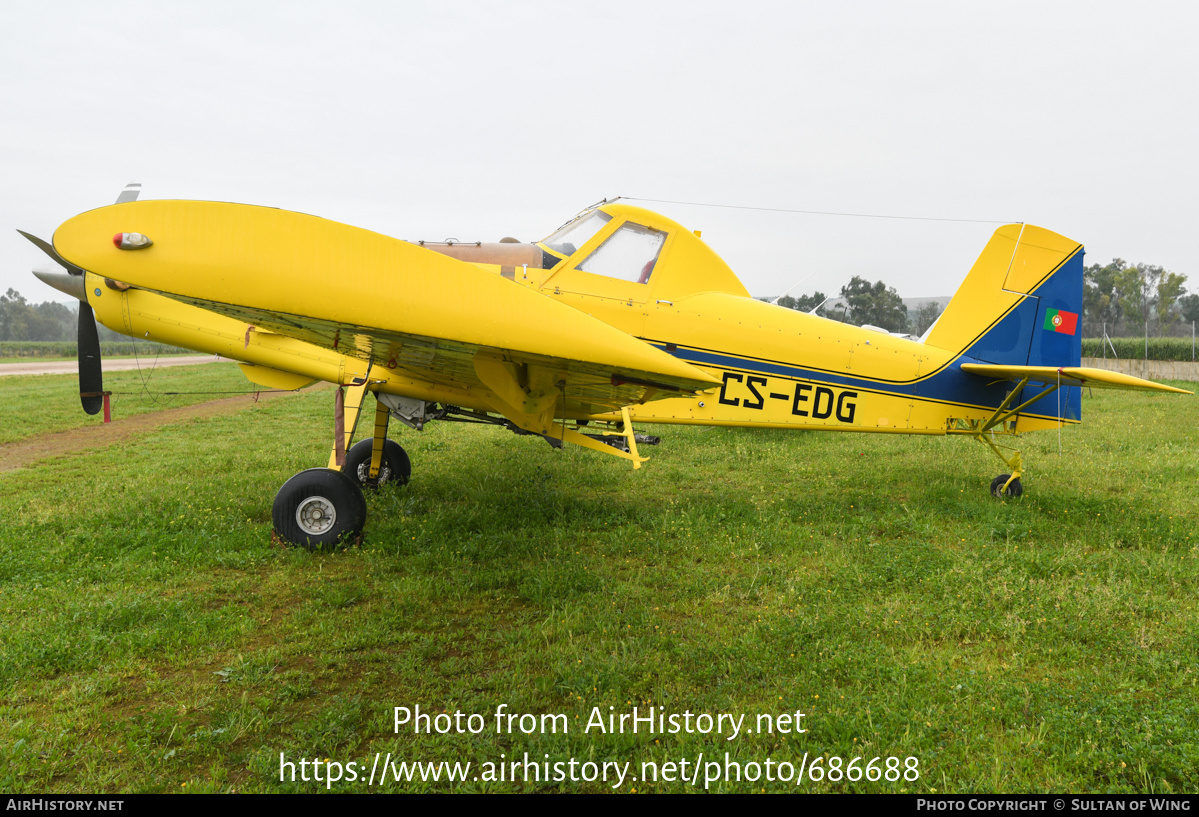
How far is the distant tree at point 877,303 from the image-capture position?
34003 millimetres

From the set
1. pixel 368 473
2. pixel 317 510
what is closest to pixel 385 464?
pixel 368 473

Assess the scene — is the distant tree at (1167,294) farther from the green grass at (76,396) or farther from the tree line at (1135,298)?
the green grass at (76,396)

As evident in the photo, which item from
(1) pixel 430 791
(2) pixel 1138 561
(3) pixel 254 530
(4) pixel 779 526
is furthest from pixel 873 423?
(3) pixel 254 530

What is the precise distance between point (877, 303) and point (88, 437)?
1407 inches

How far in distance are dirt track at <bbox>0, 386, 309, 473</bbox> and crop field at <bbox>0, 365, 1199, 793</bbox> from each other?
243 centimetres

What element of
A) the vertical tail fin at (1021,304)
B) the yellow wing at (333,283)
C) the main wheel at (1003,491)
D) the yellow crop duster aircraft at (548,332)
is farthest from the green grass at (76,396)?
the main wheel at (1003,491)

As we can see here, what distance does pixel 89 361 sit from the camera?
5.49 metres

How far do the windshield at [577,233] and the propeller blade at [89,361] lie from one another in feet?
13.6

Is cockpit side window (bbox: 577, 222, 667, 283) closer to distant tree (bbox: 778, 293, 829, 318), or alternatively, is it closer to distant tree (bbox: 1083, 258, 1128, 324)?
distant tree (bbox: 778, 293, 829, 318)

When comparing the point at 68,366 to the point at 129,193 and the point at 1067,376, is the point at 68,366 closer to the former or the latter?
the point at 129,193

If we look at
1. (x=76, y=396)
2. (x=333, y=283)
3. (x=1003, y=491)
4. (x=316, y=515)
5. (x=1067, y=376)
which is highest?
(x=1067, y=376)

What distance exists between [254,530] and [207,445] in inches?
221

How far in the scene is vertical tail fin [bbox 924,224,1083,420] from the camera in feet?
22.5

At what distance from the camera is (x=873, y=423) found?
6242 millimetres
